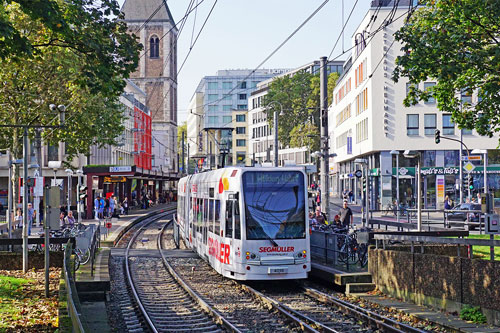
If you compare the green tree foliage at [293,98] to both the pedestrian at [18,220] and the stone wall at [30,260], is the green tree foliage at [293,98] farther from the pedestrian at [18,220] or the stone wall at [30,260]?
the stone wall at [30,260]

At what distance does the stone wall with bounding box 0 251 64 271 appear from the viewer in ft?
→ 75.6

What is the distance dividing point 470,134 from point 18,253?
1668 inches

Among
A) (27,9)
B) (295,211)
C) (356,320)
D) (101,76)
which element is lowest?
(356,320)

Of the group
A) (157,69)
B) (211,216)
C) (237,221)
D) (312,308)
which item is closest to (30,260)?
(211,216)

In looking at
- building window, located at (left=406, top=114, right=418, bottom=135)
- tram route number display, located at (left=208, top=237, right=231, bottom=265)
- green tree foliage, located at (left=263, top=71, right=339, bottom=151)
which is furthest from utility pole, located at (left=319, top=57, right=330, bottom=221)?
green tree foliage, located at (left=263, top=71, right=339, bottom=151)

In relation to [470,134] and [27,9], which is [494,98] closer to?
[27,9]

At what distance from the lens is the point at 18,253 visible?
915 inches

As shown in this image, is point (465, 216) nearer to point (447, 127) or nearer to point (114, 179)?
point (447, 127)

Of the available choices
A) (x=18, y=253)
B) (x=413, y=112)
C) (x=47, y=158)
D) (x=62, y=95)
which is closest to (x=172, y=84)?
(x=47, y=158)

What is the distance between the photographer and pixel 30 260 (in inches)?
917

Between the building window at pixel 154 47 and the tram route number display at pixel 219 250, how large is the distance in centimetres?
10420

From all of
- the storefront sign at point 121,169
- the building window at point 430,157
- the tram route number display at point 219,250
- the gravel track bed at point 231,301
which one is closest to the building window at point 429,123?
the building window at point 430,157

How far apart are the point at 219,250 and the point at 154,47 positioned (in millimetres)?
107867

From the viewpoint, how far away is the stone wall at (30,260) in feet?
75.6
